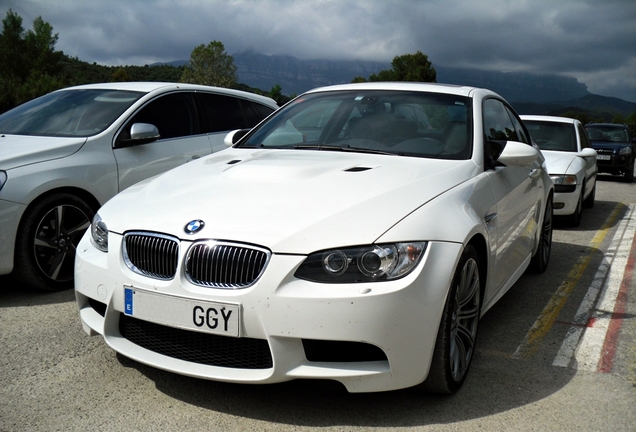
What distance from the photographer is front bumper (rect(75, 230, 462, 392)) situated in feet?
8.78

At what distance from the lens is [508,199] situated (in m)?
4.13

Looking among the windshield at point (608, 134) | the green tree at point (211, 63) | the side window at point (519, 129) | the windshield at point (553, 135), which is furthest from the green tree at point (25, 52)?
the side window at point (519, 129)

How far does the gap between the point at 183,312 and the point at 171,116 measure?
3.80 meters

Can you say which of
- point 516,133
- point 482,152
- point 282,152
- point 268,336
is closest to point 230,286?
point 268,336

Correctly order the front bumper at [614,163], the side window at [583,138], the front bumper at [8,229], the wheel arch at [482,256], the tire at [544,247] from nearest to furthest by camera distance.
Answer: the wheel arch at [482,256] < the front bumper at [8,229] < the tire at [544,247] < the side window at [583,138] < the front bumper at [614,163]

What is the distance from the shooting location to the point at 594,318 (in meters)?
4.74

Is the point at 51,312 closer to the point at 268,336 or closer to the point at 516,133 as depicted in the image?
the point at 268,336

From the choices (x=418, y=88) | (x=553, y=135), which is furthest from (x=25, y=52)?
(x=418, y=88)

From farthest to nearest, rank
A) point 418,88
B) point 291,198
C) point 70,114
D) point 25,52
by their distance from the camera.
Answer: point 25,52 < point 70,114 < point 418,88 < point 291,198

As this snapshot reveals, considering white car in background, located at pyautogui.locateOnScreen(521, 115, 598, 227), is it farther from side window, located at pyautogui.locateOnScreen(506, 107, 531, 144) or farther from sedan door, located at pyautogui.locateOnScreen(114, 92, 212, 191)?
sedan door, located at pyautogui.locateOnScreen(114, 92, 212, 191)

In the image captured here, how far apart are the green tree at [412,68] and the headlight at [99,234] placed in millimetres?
92327

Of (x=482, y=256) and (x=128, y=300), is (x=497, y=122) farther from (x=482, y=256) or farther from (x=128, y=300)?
(x=128, y=300)

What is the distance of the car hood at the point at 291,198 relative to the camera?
284cm

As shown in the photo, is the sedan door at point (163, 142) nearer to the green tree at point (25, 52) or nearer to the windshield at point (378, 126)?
the windshield at point (378, 126)
